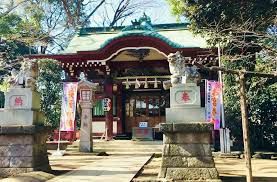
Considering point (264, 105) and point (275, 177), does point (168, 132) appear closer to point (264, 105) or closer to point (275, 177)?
→ point (275, 177)

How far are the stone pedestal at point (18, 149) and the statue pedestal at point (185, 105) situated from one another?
316cm

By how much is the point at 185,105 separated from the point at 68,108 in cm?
820

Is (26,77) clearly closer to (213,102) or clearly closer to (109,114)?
(213,102)

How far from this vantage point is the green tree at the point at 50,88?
20891 millimetres

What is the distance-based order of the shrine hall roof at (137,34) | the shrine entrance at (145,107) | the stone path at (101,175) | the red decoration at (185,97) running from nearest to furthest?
1. the stone path at (101,175)
2. the red decoration at (185,97)
3. the shrine hall roof at (137,34)
4. the shrine entrance at (145,107)

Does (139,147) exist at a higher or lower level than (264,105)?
lower

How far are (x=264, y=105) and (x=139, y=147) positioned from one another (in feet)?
18.9

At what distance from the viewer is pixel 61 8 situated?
29281 mm

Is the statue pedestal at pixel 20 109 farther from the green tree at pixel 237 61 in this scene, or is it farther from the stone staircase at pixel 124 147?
the green tree at pixel 237 61

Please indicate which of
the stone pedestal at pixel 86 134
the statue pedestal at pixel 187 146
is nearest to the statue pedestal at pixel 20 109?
the statue pedestal at pixel 187 146

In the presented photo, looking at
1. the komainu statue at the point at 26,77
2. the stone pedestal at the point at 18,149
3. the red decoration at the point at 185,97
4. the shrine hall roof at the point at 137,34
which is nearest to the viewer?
the red decoration at the point at 185,97

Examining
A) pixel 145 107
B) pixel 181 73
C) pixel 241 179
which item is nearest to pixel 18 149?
pixel 181 73

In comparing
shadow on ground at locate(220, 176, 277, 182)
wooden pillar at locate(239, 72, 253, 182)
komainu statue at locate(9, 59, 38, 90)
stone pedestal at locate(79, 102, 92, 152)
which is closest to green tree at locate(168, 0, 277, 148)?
stone pedestal at locate(79, 102, 92, 152)

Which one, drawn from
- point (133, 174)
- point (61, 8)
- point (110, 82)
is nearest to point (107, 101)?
point (110, 82)
